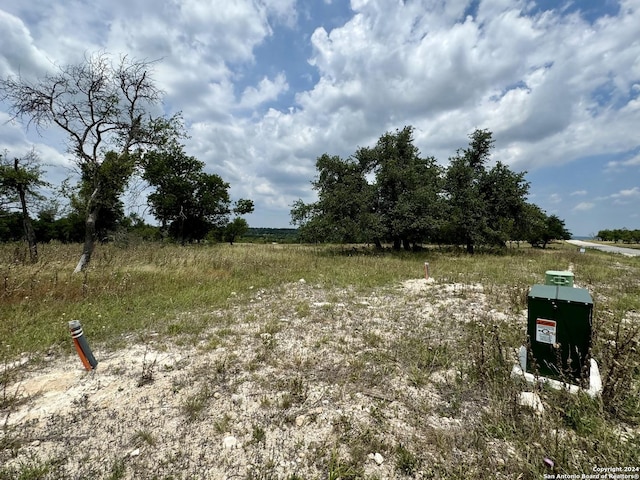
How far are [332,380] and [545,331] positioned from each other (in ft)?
9.31

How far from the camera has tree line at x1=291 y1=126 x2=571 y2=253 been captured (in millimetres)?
19359

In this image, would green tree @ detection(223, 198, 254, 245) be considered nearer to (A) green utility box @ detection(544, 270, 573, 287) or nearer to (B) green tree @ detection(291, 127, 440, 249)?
(B) green tree @ detection(291, 127, 440, 249)

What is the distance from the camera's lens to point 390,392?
3539 millimetres

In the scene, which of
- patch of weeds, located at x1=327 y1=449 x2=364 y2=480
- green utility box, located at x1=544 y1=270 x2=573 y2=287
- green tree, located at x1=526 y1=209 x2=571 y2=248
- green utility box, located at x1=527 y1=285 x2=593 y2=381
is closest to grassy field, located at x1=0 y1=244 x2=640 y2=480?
patch of weeds, located at x1=327 y1=449 x2=364 y2=480

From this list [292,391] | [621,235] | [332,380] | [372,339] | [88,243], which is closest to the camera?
[292,391]

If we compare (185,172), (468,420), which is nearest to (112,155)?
(468,420)

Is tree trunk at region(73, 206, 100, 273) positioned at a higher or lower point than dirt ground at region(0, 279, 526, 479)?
higher

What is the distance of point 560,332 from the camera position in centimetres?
336

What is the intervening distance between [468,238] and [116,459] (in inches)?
937

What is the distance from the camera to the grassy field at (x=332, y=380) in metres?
2.44

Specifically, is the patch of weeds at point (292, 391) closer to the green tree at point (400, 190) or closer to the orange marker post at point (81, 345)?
the orange marker post at point (81, 345)

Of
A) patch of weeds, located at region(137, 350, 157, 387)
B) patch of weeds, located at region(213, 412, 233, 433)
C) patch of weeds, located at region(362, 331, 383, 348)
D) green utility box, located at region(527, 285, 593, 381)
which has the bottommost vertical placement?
patch of weeds, located at region(213, 412, 233, 433)

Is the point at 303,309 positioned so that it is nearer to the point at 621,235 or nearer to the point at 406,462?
the point at 406,462

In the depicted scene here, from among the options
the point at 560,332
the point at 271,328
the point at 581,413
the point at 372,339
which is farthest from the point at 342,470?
the point at 271,328
